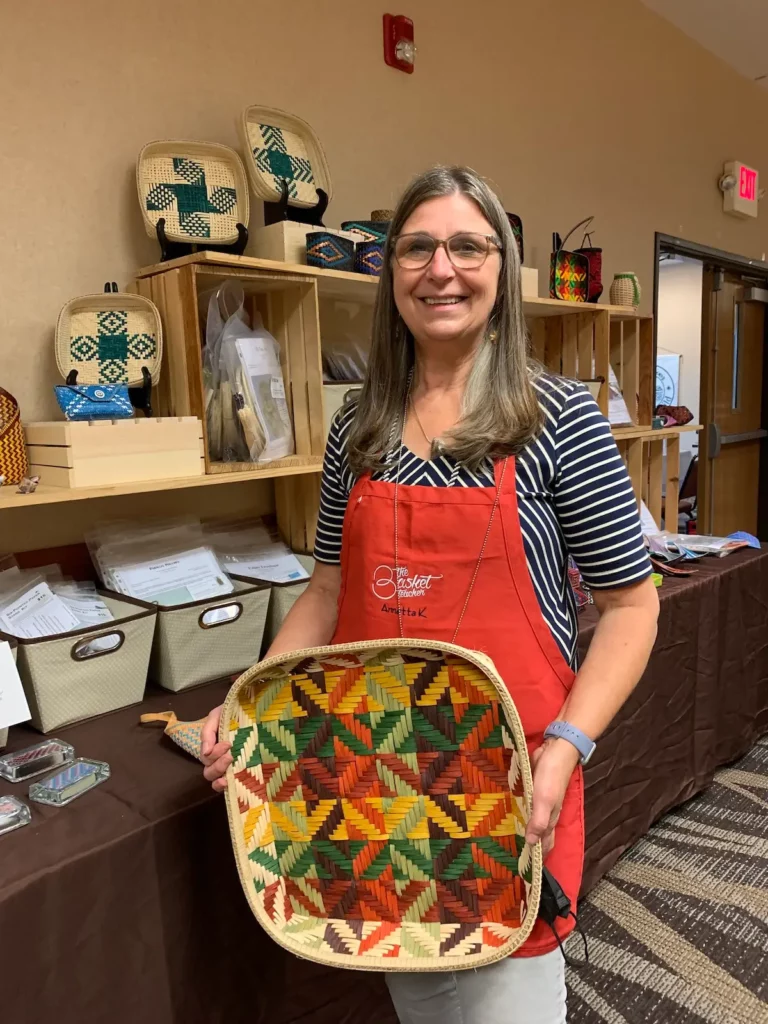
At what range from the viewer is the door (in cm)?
420

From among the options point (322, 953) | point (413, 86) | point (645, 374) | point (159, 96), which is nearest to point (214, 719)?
point (322, 953)

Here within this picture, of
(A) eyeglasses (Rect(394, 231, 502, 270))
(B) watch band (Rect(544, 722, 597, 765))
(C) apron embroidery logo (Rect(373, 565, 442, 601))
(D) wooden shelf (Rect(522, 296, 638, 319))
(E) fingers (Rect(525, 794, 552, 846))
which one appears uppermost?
(D) wooden shelf (Rect(522, 296, 638, 319))

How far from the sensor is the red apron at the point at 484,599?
0.94 metres

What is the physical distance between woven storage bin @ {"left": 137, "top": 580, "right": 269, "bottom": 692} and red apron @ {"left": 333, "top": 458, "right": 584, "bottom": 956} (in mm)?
565

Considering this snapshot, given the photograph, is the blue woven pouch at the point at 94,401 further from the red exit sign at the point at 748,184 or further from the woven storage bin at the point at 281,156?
the red exit sign at the point at 748,184

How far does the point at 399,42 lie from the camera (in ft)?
7.04

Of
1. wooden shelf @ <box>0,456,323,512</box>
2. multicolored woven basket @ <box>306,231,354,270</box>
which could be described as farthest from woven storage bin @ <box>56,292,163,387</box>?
multicolored woven basket @ <box>306,231,354,270</box>

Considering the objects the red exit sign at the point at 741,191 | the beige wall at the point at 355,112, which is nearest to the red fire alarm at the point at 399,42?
the beige wall at the point at 355,112

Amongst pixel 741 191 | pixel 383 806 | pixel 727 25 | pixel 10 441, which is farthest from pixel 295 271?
pixel 741 191

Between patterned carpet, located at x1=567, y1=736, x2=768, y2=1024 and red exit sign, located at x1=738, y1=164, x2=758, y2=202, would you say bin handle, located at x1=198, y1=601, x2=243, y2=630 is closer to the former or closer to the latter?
patterned carpet, located at x1=567, y1=736, x2=768, y2=1024

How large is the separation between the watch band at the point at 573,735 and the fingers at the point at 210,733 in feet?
1.29

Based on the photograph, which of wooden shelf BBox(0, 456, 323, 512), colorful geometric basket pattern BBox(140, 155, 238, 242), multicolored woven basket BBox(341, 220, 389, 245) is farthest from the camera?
multicolored woven basket BBox(341, 220, 389, 245)

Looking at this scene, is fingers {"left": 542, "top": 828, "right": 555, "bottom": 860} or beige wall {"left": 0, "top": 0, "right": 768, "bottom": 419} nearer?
fingers {"left": 542, "top": 828, "right": 555, "bottom": 860}

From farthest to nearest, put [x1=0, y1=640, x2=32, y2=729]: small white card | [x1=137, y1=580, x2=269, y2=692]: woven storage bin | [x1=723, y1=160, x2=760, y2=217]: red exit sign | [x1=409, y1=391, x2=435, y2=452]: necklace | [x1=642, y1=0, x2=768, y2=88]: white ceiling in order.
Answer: [x1=723, y1=160, x2=760, y2=217]: red exit sign < [x1=642, y1=0, x2=768, y2=88]: white ceiling < [x1=137, y1=580, x2=269, y2=692]: woven storage bin < [x1=0, y1=640, x2=32, y2=729]: small white card < [x1=409, y1=391, x2=435, y2=452]: necklace
